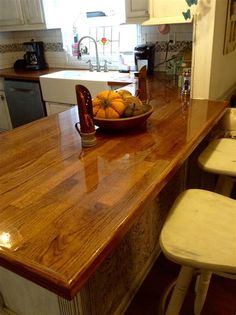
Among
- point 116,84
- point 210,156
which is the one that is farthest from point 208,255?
point 116,84

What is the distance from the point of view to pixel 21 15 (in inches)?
127

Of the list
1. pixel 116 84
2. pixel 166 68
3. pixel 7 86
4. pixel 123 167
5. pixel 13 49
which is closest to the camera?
pixel 123 167

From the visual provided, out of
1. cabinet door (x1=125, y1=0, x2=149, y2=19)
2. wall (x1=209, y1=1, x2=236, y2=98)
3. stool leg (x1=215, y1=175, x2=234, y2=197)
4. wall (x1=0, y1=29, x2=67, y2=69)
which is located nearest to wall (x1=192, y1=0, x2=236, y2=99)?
wall (x1=209, y1=1, x2=236, y2=98)

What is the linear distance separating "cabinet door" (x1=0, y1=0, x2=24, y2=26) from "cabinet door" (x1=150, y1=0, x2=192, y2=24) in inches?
76.1

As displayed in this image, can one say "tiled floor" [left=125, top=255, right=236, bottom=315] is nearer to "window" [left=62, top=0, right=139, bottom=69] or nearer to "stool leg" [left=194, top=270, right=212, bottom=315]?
"stool leg" [left=194, top=270, right=212, bottom=315]

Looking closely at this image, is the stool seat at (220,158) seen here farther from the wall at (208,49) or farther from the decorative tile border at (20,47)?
the decorative tile border at (20,47)

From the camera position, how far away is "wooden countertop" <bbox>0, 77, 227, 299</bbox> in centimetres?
64

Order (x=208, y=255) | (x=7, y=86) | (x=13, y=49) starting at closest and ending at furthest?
1. (x=208, y=255)
2. (x=7, y=86)
3. (x=13, y=49)

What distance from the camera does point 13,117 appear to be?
3.41 metres

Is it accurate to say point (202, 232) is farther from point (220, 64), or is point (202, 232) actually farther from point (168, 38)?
point (168, 38)

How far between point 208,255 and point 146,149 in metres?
0.45

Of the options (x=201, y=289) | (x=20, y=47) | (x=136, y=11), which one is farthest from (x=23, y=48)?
(x=201, y=289)

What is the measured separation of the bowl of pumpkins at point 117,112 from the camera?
4.14ft

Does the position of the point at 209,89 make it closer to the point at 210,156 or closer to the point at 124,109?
the point at 210,156
